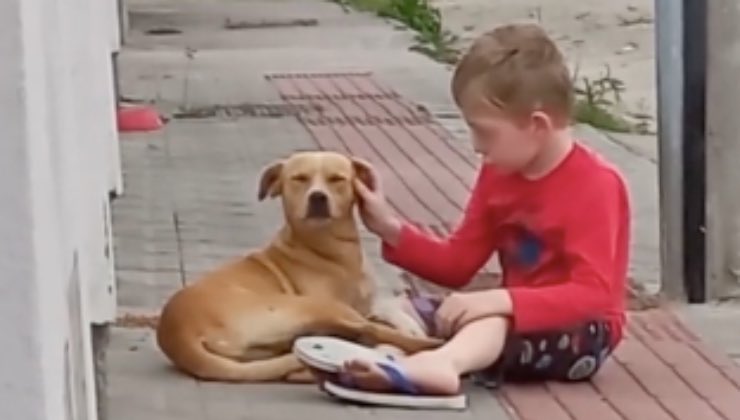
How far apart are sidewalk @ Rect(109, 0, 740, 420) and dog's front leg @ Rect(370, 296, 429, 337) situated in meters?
0.22

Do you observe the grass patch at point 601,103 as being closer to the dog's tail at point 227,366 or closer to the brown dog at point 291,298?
the brown dog at point 291,298

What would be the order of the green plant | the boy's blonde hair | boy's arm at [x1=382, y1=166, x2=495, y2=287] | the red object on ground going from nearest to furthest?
the boy's blonde hair < boy's arm at [x1=382, y1=166, x2=495, y2=287] < the red object on ground < the green plant

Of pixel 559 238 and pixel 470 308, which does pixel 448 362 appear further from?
pixel 559 238

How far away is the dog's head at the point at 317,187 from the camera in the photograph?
425 cm

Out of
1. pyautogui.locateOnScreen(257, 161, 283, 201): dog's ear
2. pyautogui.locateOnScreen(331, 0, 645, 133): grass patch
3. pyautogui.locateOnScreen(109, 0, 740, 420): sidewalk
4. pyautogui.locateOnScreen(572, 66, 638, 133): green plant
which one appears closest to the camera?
pyautogui.locateOnScreen(109, 0, 740, 420): sidewalk

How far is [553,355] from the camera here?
4.21m

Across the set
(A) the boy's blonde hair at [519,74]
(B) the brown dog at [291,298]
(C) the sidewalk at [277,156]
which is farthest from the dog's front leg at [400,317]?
(A) the boy's blonde hair at [519,74]

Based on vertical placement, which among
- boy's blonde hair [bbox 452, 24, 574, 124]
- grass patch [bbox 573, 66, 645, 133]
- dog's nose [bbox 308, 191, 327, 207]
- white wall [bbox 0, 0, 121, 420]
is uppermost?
white wall [bbox 0, 0, 121, 420]

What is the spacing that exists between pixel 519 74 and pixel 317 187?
51cm

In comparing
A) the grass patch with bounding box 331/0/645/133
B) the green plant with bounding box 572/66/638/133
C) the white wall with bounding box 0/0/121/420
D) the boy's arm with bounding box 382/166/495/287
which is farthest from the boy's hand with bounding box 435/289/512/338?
the green plant with bounding box 572/66/638/133

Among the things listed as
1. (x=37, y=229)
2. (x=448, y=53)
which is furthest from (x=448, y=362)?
(x=448, y=53)

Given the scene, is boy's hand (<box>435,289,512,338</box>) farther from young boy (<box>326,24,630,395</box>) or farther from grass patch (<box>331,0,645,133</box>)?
grass patch (<box>331,0,645,133</box>)

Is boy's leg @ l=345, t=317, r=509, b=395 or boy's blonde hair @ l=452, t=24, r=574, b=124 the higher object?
boy's blonde hair @ l=452, t=24, r=574, b=124

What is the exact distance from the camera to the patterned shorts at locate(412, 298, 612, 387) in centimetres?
418
